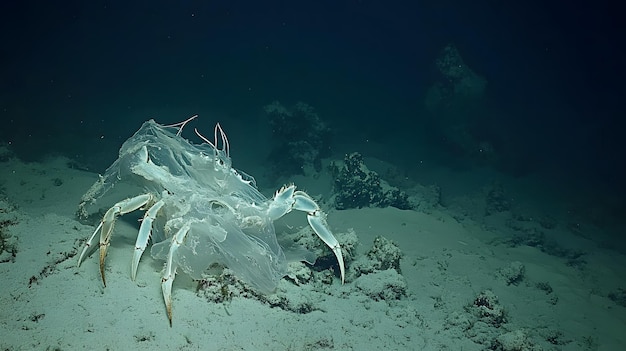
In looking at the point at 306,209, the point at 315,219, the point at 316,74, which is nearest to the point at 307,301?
the point at 315,219

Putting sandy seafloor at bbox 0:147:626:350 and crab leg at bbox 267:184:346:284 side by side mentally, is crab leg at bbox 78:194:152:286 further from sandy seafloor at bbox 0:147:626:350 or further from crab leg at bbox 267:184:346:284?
crab leg at bbox 267:184:346:284

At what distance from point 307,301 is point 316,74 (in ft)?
119

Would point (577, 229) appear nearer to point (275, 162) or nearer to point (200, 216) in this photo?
point (275, 162)

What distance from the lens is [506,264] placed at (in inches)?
285

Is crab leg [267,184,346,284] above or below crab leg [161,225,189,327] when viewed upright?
above

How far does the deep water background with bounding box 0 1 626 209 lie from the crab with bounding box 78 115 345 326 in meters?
9.26

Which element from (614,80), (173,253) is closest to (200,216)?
(173,253)

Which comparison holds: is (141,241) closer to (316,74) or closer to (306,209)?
(306,209)

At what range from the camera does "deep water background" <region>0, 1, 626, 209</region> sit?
2025 centimetres

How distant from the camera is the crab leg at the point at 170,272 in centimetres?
338

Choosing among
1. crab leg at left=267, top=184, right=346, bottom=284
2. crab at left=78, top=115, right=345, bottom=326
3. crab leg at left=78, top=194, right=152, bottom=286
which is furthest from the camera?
crab leg at left=267, top=184, right=346, bottom=284

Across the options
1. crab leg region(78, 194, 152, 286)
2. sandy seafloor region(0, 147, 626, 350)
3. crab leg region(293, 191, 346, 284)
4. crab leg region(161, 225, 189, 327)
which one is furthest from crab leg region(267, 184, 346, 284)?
crab leg region(78, 194, 152, 286)

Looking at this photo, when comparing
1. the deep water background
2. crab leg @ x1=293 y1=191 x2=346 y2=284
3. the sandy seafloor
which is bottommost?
the sandy seafloor

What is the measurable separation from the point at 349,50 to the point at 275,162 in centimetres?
3342
